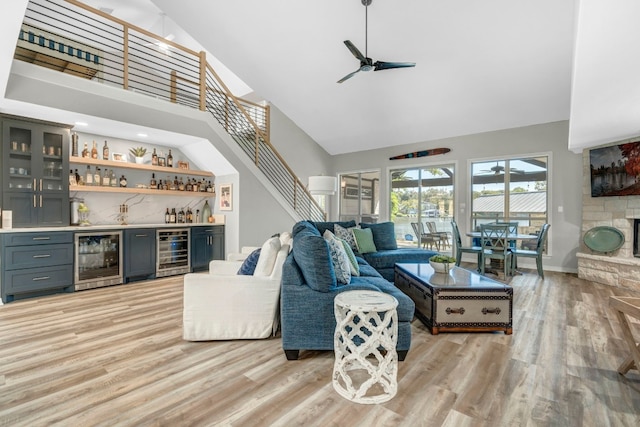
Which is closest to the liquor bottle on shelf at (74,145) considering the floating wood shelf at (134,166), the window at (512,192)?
the floating wood shelf at (134,166)

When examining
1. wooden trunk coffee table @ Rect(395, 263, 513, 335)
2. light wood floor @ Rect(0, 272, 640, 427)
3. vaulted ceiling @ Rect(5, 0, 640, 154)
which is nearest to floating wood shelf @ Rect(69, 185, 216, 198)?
light wood floor @ Rect(0, 272, 640, 427)

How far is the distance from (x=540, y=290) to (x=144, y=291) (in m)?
5.53

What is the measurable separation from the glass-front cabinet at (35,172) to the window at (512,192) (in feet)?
23.8

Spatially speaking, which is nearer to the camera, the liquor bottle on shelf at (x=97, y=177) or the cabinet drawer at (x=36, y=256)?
the cabinet drawer at (x=36, y=256)

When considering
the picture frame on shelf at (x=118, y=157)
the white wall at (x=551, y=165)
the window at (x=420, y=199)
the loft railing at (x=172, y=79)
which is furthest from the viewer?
the window at (x=420, y=199)

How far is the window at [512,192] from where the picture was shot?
20.0 feet

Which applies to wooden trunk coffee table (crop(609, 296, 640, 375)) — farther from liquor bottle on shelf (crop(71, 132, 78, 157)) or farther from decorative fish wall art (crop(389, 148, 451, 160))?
liquor bottle on shelf (crop(71, 132, 78, 157))

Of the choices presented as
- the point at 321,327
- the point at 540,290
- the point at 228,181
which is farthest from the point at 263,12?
the point at 540,290

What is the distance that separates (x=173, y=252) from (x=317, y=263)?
3.81m

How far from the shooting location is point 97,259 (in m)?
4.42

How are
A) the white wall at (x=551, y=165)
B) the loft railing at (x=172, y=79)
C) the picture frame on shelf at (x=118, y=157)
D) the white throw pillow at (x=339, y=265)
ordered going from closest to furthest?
the white throw pillow at (x=339, y=265)
the picture frame on shelf at (x=118, y=157)
the loft railing at (x=172, y=79)
the white wall at (x=551, y=165)

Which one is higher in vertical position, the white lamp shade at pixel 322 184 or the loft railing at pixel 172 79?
the loft railing at pixel 172 79

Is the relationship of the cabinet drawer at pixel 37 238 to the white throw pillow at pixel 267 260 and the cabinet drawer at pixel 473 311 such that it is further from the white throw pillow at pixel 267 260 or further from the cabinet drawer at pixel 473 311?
the cabinet drawer at pixel 473 311

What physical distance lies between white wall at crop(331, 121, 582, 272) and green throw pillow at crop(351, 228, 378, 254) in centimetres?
314
